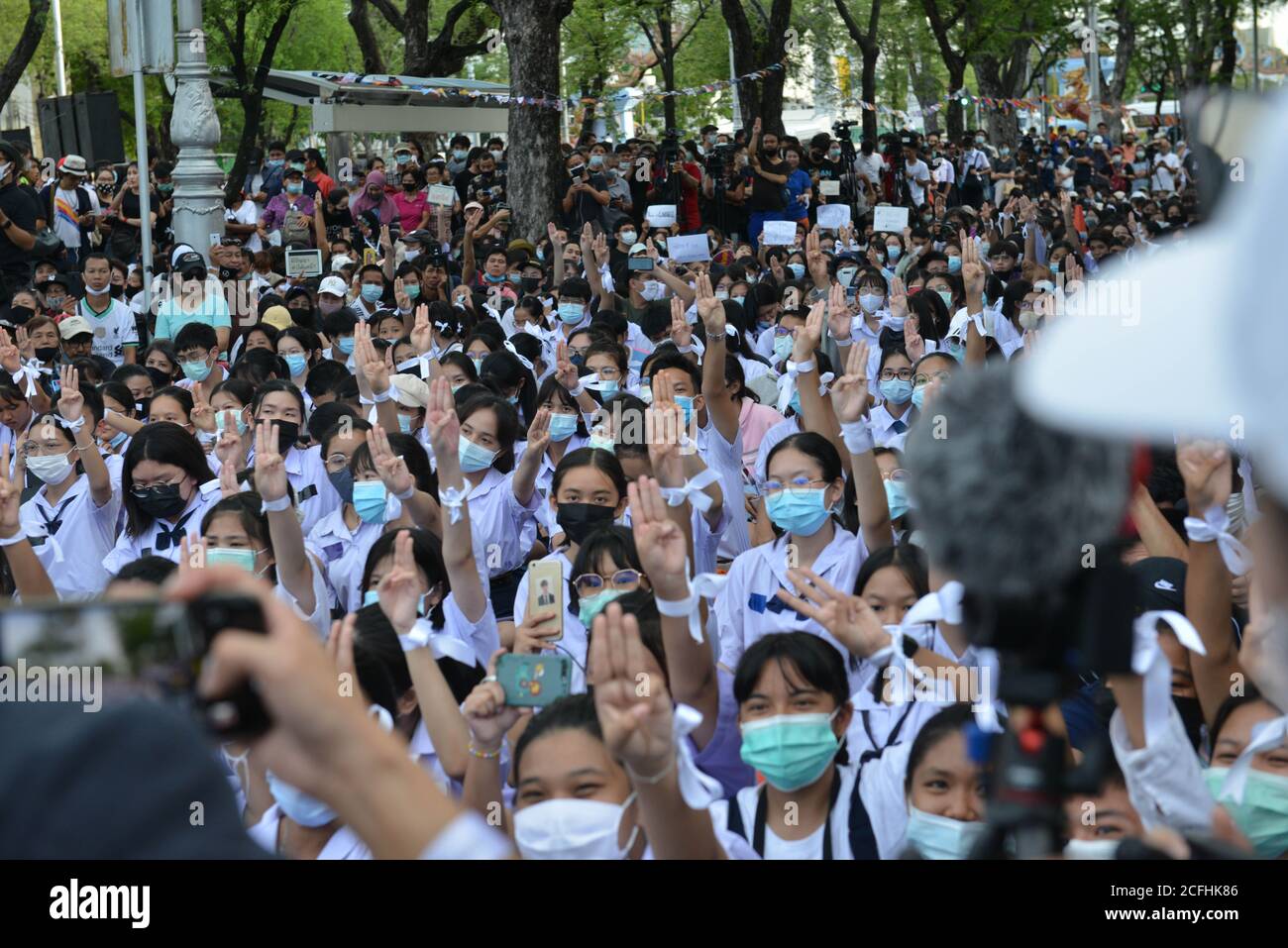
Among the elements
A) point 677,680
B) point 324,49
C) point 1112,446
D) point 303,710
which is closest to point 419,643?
point 677,680

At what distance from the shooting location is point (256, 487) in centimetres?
517

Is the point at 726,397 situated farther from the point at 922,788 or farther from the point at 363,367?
the point at 922,788

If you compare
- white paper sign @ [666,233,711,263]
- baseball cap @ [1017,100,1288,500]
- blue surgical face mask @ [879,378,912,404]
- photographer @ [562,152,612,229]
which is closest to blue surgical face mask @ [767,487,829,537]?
blue surgical face mask @ [879,378,912,404]

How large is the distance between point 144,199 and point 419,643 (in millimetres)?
9921

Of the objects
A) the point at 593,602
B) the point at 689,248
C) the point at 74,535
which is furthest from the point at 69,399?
the point at 689,248

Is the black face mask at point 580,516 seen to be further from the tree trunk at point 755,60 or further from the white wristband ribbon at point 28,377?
the tree trunk at point 755,60

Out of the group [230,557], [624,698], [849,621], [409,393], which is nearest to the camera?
[624,698]

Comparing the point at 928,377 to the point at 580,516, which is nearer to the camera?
the point at 580,516

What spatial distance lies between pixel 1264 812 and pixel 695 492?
2.18 meters

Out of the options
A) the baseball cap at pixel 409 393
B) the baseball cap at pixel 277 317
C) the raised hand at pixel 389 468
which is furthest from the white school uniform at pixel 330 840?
the baseball cap at pixel 277 317

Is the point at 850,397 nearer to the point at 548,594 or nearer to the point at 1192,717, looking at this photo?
the point at 548,594

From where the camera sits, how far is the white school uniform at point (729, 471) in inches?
256

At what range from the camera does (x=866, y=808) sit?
11.9ft

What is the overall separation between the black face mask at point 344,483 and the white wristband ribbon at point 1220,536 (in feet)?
11.2
